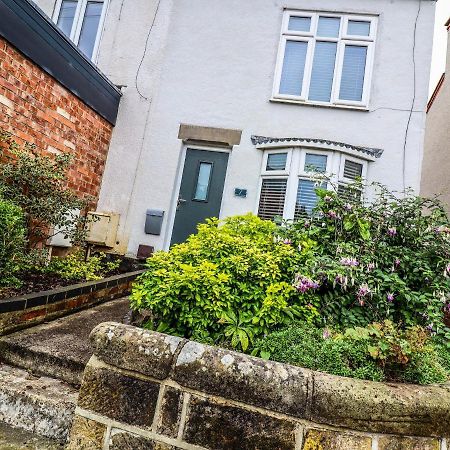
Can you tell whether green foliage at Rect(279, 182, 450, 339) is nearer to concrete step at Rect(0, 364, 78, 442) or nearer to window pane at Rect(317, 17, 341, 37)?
concrete step at Rect(0, 364, 78, 442)

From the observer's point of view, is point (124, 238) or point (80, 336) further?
point (124, 238)

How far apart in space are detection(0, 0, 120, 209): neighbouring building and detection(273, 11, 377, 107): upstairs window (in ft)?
11.8

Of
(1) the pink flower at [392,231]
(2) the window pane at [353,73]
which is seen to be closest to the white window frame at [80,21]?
(2) the window pane at [353,73]

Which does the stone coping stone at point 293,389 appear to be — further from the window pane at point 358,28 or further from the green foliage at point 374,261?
the window pane at point 358,28

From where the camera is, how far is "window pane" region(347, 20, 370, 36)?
23.1 ft

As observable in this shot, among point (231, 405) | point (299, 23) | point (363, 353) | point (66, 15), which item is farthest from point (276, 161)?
point (66, 15)

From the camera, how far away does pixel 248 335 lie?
7.48ft

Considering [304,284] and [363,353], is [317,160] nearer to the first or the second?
[304,284]

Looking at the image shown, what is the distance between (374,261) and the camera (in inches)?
118

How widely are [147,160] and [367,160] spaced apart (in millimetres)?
4363

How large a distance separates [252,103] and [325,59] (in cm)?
178

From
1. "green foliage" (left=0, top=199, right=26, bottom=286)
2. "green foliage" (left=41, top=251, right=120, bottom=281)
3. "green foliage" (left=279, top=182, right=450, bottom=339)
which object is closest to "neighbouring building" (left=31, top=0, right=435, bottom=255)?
"green foliage" (left=41, top=251, right=120, bottom=281)

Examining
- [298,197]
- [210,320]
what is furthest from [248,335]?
[298,197]

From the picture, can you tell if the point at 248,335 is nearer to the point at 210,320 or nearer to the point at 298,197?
the point at 210,320
